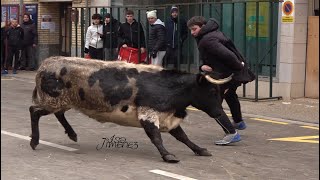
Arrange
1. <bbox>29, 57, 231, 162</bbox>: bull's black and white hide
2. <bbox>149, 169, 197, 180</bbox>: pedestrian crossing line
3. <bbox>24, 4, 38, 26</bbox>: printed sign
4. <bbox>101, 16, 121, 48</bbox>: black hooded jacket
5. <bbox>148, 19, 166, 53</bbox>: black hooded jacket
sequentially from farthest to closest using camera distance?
<bbox>24, 4, 38, 26</bbox>: printed sign < <bbox>101, 16, 121, 48</bbox>: black hooded jacket < <bbox>148, 19, 166, 53</bbox>: black hooded jacket < <bbox>29, 57, 231, 162</bbox>: bull's black and white hide < <bbox>149, 169, 197, 180</bbox>: pedestrian crossing line

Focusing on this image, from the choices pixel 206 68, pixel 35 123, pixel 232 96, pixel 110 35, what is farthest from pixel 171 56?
pixel 35 123

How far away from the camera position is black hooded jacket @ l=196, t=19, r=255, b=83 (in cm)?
896

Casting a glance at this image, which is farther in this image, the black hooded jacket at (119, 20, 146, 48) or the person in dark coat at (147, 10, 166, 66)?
the black hooded jacket at (119, 20, 146, 48)

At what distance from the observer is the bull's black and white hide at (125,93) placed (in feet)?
27.0

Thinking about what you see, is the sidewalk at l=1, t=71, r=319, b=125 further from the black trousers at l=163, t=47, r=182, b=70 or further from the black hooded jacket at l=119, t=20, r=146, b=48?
the black hooded jacket at l=119, t=20, r=146, b=48

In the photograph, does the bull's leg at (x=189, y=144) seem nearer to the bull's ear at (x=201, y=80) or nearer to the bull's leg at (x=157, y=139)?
the bull's leg at (x=157, y=139)

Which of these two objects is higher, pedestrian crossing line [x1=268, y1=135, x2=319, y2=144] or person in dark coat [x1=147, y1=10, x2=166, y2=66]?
person in dark coat [x1=147, y1=10, x2=166, y2=66]

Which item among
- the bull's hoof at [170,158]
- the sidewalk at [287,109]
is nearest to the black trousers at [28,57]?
the sidewalk at [287,109]

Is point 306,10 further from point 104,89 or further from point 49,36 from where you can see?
point 49,36

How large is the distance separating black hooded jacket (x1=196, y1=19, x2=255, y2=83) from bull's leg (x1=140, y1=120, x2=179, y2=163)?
1.39 metres

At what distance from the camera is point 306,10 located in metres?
14.4

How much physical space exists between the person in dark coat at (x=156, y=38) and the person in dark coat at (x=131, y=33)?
74 centimetres

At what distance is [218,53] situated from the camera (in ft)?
29.4

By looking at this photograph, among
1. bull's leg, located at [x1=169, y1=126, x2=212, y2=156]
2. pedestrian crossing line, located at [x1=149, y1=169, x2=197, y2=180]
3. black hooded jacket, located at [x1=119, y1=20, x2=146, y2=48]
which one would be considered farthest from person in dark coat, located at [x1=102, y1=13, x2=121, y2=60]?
pedestrian crossing line, located at [x1=149, y1=169, x2=197, y2=180]
